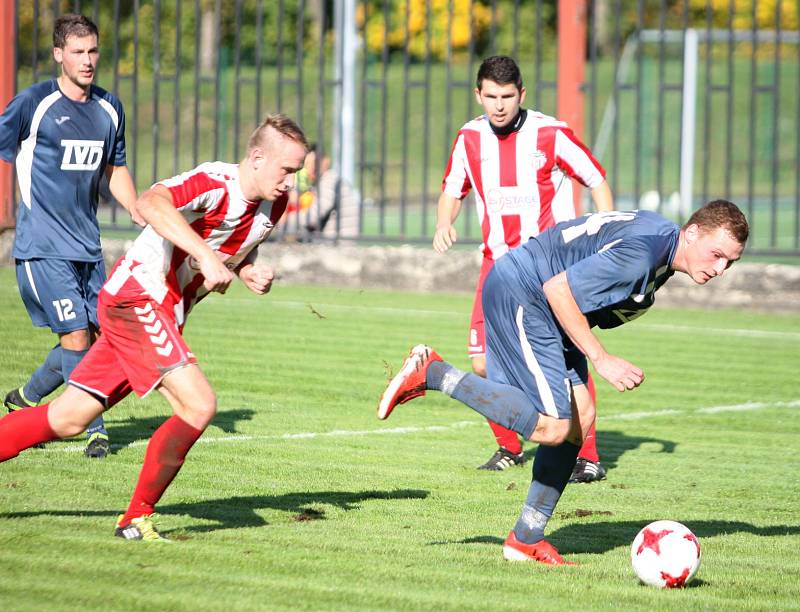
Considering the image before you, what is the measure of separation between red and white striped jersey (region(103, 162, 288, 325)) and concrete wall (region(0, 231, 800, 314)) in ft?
33.9

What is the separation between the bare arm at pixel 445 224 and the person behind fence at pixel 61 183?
1.77 meters

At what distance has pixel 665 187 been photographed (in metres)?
37.2

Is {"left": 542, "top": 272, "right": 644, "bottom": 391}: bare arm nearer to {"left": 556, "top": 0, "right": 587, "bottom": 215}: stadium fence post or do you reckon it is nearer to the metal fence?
{"left": 556, "top": 0, "right": 587, "bottom": 215}: stadium fence post

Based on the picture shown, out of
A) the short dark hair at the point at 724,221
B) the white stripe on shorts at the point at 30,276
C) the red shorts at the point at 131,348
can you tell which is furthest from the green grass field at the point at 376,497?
the short dark hair at the point at 724,221

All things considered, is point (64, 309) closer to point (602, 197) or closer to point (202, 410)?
point (202, 410)

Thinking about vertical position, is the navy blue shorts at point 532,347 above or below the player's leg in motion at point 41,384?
above

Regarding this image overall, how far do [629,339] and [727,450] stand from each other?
4742 mm

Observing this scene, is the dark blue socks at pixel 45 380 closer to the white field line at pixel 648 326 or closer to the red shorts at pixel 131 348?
the red shorts at pixel 131 348

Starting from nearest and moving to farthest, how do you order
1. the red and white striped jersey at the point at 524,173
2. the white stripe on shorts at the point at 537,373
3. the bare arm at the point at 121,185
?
the white stripe on shorts at the point at 537,373
the bare arm at the point at 121,185
the red and white striped jersey at the point at 524,173

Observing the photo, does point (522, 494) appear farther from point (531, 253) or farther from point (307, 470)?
point (531, 253)

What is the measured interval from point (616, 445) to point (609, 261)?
142 inches

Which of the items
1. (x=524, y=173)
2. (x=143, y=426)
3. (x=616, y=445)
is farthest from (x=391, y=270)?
(x=524, y=173)

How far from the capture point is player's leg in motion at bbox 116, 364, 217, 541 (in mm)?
5422

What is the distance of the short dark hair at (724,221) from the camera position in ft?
17.0
